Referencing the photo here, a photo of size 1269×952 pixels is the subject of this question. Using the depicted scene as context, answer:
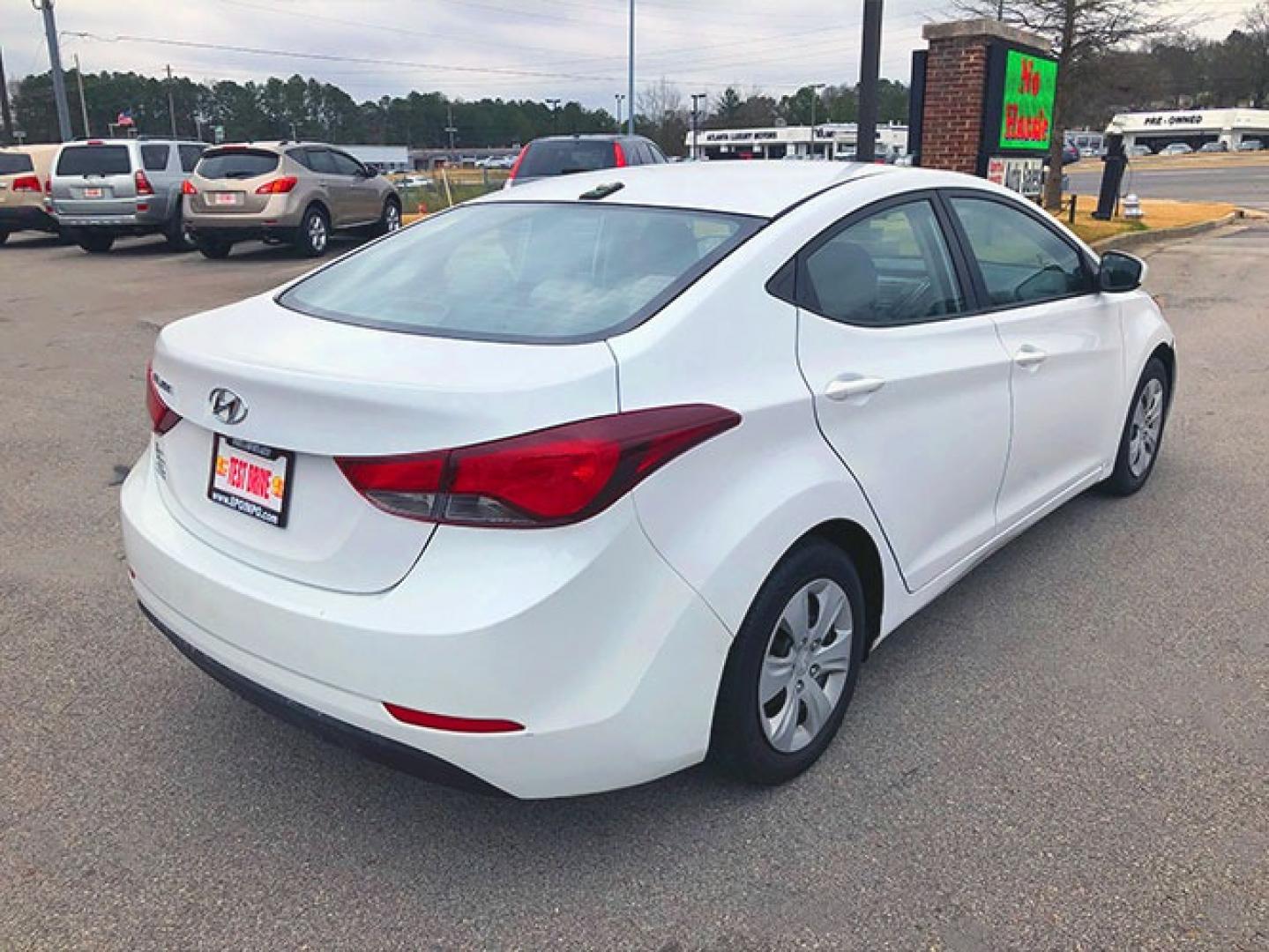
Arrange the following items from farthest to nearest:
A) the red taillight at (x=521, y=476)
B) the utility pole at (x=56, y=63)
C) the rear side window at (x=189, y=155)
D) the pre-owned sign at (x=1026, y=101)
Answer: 1. the utility pole at (x=56, y=63)
2. the rear side window at (x=189, y=155)
3. the pre-owned sign at (x=1026, y=101)
4. the red taillight at (x=521, y=476)

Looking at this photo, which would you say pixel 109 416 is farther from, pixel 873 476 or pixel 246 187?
pixel 246 187

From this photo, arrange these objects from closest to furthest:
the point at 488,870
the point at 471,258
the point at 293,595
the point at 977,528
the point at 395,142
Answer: the point at 293,595
the point at 488,870
the point at 471,258
the point at 977,528
the point at 395,142

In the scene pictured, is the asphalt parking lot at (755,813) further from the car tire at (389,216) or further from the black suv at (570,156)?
the car tire at (389,216)

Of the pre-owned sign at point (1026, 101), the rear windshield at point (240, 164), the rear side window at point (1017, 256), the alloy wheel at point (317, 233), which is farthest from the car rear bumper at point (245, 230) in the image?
the rear side window at point (1017, 256)

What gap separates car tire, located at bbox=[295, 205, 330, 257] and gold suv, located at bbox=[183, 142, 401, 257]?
1 cm

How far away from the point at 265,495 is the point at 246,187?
537 inches

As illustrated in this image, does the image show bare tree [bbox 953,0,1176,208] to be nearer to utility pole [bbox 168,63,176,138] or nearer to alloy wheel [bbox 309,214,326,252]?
alloy wheel [bbox 309,214,326,252]

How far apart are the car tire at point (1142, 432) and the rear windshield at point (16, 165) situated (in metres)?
18.9

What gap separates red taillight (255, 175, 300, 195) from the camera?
47.9ft

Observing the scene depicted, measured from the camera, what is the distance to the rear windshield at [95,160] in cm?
1636

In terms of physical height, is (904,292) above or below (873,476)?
above

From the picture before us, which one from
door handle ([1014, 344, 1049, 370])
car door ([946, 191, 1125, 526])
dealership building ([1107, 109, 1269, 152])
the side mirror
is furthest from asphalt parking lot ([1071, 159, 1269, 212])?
dealership building ([1107, 109, 1269, 152])

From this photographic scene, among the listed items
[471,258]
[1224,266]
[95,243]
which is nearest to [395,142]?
[95,243]

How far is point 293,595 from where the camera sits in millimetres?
2361
